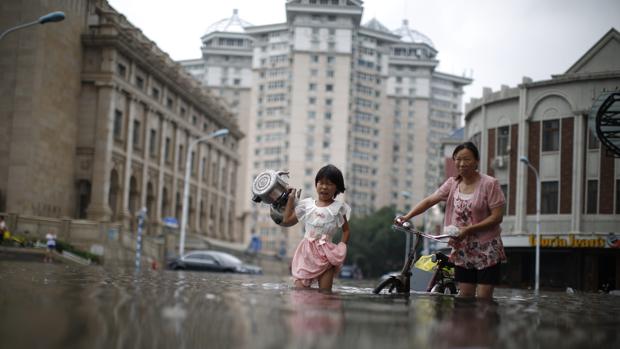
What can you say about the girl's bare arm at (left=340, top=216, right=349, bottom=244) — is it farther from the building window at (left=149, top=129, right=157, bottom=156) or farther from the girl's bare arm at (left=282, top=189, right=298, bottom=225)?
the building window at (left=149, top=129, right=157, bottom=156)

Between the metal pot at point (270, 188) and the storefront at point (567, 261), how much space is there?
1027 inches

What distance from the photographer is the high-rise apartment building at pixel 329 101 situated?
124 m

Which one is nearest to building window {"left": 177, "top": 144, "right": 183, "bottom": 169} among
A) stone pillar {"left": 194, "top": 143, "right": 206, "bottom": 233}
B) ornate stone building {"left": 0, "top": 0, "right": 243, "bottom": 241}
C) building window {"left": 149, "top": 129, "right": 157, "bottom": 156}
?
ornate stone building {"left": 0, "top": 0, "right": 243, "bottom": 241}

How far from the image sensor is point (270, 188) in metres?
9.26

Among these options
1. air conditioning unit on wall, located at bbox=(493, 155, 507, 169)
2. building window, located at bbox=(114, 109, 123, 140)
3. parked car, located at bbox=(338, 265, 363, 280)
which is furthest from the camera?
parked car, located at bbox=(338, 265, 363, 280)

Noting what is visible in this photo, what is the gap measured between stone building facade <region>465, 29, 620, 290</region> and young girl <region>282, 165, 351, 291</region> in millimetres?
25857

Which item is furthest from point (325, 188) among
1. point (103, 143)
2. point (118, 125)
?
point (118, 125)

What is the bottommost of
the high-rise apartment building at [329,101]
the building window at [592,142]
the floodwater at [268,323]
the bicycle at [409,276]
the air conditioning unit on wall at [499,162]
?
the floodwater at [268,323]

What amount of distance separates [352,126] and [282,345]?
12704 cm

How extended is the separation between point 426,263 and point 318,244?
197cm

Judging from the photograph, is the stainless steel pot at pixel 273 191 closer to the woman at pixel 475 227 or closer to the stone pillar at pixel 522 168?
the woman at pixel 475 227

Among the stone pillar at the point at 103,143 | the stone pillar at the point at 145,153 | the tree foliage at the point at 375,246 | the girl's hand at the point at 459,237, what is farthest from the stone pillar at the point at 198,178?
the girl's hand at the point at 459,237

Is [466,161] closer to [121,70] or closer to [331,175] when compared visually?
[331,175]

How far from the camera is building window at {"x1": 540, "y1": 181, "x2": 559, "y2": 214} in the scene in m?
38.2
